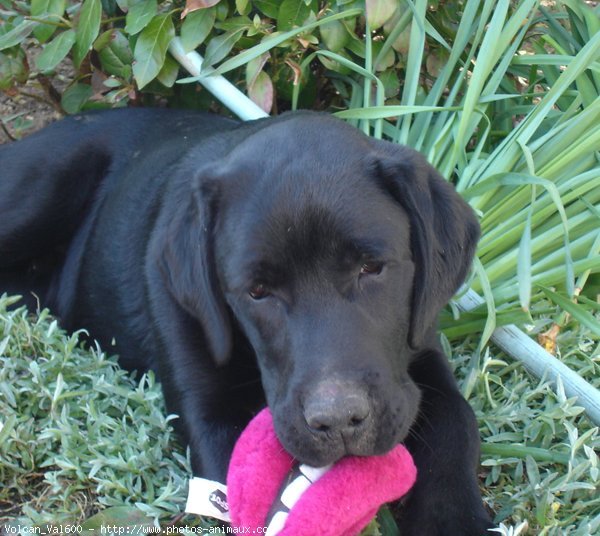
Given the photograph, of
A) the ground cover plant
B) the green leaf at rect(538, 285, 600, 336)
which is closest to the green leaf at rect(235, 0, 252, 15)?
the ground cover plant

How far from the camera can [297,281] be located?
2242 millimetres

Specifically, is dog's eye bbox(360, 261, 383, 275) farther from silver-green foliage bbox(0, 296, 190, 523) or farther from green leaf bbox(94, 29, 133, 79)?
green leaf bbox(94, 29, 133, 79)

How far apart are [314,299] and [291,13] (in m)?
1.84

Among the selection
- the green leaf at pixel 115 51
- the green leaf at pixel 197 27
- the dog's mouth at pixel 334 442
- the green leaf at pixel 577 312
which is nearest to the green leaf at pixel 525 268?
the green leaf at pixel 577 312

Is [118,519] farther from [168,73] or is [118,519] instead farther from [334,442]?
[168,73]

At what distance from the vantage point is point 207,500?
7.68 ft

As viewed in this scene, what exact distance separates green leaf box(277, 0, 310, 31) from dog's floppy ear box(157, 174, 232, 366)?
4.43 feet

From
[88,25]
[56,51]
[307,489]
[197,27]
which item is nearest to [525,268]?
[307,489]

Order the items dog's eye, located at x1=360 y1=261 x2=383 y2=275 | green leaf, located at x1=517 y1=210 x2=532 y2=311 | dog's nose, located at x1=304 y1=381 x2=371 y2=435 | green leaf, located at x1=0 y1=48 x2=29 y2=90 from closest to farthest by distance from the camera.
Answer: dog's nose, located at x1=304 y1=381 x2=371 y2=435
dog's eye, located at x1=360 y1=261 x2=383 y2=275
green leaf, located at x1=517 y1=210 x2=532 y2=311
green leaf, located at x1=0 y1=48 x2=29 y2=90

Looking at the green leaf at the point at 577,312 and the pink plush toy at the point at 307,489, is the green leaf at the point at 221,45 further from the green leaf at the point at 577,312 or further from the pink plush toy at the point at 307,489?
the pink plush toy at the point at 307,489

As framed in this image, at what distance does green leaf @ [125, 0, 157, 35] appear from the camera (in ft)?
12.0

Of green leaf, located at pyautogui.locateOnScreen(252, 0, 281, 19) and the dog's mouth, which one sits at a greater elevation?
green leaf, located at pyautogui.locateOnScreen(252, 0, 281, 19)

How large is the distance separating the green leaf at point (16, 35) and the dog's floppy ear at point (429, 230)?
6.24 feet

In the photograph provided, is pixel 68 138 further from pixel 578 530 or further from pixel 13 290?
pixel 578 530
